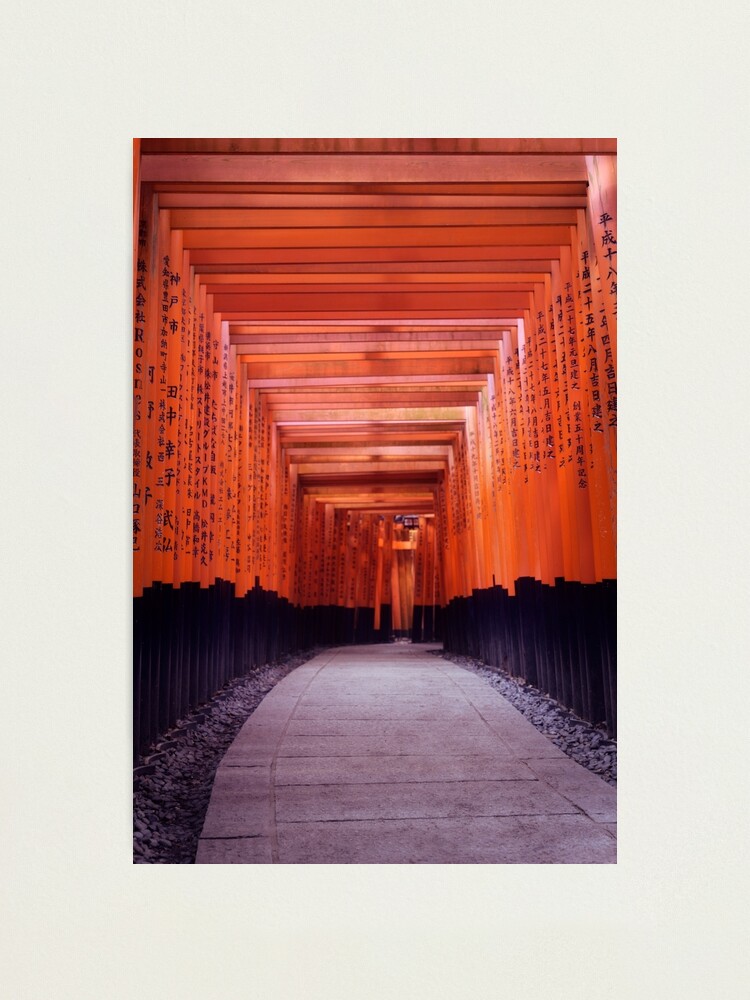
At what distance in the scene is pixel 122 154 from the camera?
402cm

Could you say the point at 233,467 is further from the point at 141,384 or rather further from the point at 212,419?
the point at 141,384

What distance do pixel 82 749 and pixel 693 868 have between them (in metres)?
2.25

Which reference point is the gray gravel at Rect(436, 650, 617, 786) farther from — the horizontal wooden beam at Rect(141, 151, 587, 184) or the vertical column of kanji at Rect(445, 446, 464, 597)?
the vertical column of kanji at Rect(445, 446, 464, 597)

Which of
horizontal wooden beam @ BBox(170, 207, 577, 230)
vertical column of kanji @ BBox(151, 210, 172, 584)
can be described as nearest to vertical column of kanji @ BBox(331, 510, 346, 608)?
horizontal wooden beam @ BBox(170, 207, 577, 230)

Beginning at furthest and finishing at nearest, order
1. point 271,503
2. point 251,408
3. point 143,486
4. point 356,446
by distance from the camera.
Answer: point 356,446
point 271,503
point 251,408
point 143,486

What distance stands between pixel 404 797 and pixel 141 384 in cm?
208

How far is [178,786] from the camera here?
440 cm

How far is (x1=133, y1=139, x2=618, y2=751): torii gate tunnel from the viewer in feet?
16.1

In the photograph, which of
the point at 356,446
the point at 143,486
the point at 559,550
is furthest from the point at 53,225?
the point at 356,446

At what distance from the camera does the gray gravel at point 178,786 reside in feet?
12.8

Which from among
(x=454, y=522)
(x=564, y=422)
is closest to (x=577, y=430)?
(x=564, y=422)

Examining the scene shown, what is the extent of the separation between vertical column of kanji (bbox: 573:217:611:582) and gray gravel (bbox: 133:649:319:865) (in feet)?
6.89

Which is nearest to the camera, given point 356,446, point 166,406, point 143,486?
point 143,486

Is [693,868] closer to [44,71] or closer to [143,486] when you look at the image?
[143,486]
